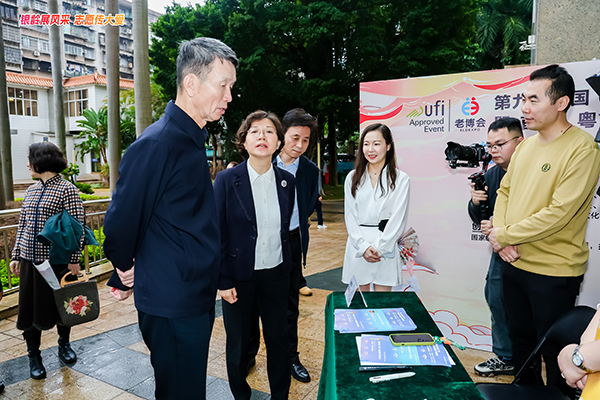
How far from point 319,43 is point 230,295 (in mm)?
14194

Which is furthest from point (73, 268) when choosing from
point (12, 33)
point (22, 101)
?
point (12, 33)

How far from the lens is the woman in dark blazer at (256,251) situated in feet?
7.74

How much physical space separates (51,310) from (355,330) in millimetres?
2556

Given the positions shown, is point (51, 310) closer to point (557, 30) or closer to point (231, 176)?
point (231, 176)

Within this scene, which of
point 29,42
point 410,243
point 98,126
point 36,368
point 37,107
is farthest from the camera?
point 29,42

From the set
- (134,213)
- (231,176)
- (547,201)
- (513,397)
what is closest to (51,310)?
(231,176)

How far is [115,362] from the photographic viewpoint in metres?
3.20

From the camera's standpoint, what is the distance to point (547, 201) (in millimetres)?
2250

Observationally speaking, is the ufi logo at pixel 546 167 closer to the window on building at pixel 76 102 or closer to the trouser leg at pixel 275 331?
the trouser leg at pixel 275 331

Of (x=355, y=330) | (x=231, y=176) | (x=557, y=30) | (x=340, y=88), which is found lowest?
(x=355, y=330)

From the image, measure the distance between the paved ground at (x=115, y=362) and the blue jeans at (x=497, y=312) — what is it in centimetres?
23

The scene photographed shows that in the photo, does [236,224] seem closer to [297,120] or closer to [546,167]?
[297,120]

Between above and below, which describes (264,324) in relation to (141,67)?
below

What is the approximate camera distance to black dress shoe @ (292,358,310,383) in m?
2.90
